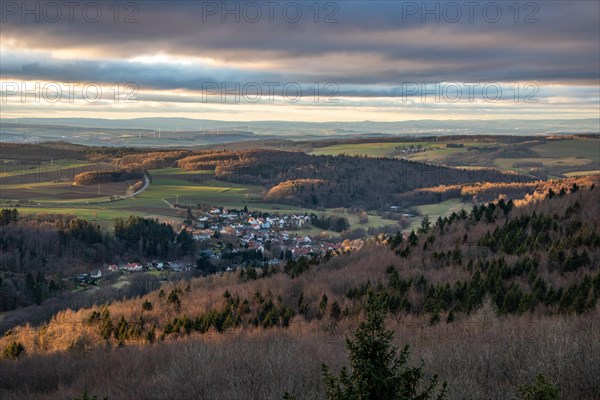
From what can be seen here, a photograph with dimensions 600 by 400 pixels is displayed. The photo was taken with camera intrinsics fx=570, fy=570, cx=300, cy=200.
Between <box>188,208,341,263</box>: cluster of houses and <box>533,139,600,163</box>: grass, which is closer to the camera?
<box>188,208,341,263</box>: cluster of houses

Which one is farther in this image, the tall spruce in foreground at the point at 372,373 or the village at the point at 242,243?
the village at the point at 242,243

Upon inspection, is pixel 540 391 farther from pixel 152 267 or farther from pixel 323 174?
pixel 323 174

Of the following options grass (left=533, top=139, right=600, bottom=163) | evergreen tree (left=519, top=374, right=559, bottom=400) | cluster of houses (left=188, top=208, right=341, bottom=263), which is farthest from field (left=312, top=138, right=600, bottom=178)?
evergreen tree (left=519, top=374, right=559, bottom=400)

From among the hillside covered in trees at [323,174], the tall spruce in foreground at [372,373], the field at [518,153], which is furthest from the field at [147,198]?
the tall spruce in foreground at [372,373]

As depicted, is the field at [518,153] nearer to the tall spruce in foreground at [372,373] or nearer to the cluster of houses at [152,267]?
the cluster of houses at [152,267]

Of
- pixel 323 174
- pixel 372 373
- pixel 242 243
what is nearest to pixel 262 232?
pixel 242 243

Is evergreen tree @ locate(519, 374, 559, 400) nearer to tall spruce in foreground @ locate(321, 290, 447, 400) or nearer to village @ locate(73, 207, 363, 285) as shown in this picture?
tall spruce in foreground @ locate(321, 290, 447, 400)

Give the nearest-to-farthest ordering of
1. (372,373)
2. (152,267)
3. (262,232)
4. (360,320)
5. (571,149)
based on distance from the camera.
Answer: (372,373), (360,320), (152,267), (262,232), (571,149)
